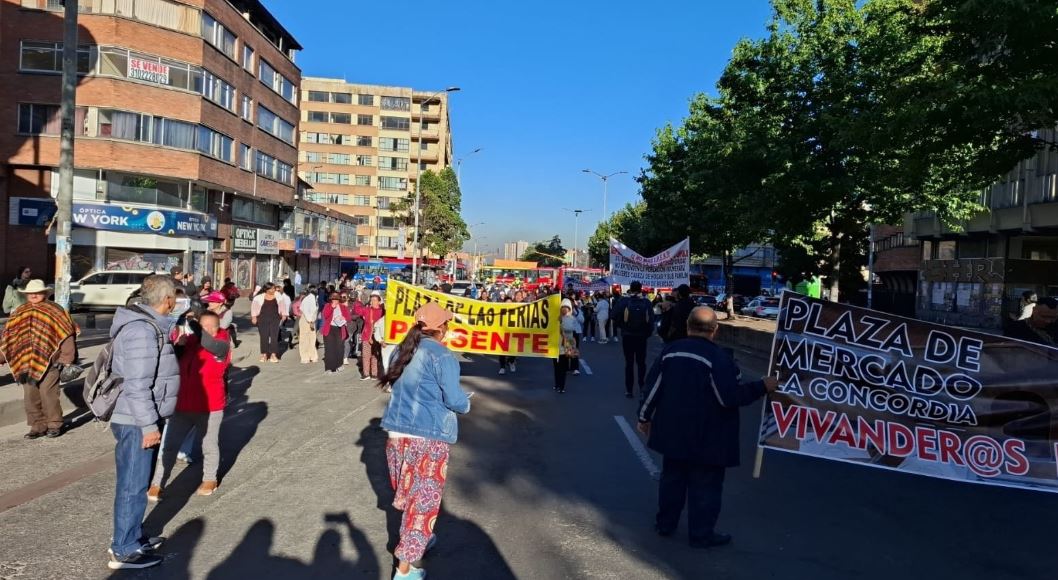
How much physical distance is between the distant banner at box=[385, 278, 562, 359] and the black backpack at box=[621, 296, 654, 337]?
4.19 feet

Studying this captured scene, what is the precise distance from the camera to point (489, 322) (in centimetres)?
1155

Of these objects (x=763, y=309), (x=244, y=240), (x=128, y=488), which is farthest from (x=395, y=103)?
(x=128, y=488)

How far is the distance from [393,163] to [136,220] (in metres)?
55.0

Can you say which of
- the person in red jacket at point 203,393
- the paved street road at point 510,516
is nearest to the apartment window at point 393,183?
the paved street road at point 510,516

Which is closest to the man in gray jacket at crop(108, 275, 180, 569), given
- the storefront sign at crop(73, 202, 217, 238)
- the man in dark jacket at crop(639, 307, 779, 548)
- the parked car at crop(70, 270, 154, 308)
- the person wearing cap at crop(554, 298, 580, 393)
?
the man in dark jacket at crop(639, 307, 779, 548)

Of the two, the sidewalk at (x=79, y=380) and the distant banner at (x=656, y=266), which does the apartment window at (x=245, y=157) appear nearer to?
the sidewalk at (x=79, y=380)

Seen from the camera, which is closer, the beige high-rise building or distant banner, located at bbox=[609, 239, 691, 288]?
distant banner, located at bbox=[609, 239, 691, 288]

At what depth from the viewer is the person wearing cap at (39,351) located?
26.8 feet

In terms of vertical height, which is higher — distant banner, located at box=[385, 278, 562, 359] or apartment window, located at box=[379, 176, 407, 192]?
apartment window, located at box=[379, 176, 407, 192]

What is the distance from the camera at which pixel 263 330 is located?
16.4 m

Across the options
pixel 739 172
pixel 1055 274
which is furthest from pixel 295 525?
pixel 1055 274

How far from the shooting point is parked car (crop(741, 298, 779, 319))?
49.4m

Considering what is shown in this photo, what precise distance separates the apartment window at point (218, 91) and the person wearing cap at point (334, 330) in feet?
82.6

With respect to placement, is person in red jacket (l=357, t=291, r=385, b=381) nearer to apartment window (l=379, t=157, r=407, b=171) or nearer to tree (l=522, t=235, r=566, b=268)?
apartment window (l=379, t=157, r=407, b=171)
